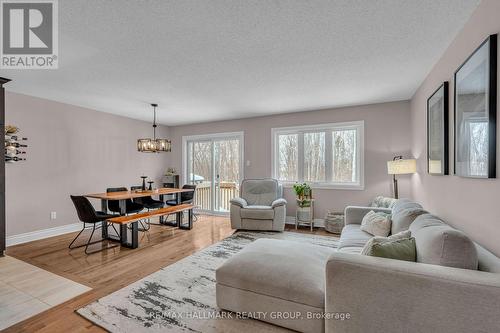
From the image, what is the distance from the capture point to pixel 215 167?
5.95 m

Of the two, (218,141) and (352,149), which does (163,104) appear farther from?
(352,149)

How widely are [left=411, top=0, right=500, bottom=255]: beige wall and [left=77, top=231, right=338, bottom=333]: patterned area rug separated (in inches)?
63.4

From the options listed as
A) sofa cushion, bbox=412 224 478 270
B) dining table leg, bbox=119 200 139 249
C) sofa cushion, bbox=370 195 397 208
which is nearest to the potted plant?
sofa cushion, bbox=370 195 397 208

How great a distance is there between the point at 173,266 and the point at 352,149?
3775 mm

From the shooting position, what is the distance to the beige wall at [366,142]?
13.4 feet

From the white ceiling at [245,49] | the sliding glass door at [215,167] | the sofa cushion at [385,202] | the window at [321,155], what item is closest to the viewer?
the white ceiling at [245,49]

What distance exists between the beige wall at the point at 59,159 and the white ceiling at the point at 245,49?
484 mm

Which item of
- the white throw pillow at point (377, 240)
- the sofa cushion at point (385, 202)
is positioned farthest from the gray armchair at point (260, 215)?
the white throw pillow at point (377, 240)

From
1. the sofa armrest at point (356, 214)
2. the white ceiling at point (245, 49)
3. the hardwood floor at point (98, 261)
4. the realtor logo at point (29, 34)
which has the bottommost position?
the hardwood floor at point (98, 261)

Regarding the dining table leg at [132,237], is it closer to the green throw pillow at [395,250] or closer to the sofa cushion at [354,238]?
the sofa cushion at [354,238]

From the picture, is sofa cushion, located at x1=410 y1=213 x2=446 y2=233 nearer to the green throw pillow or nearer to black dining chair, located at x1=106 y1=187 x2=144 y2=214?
the green throw pillow

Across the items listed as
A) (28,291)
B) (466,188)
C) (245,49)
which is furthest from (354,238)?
(28,291)

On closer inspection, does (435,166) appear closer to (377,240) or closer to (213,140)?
(377,240)

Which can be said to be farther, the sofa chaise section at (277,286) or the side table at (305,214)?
the side table at (305,214)
